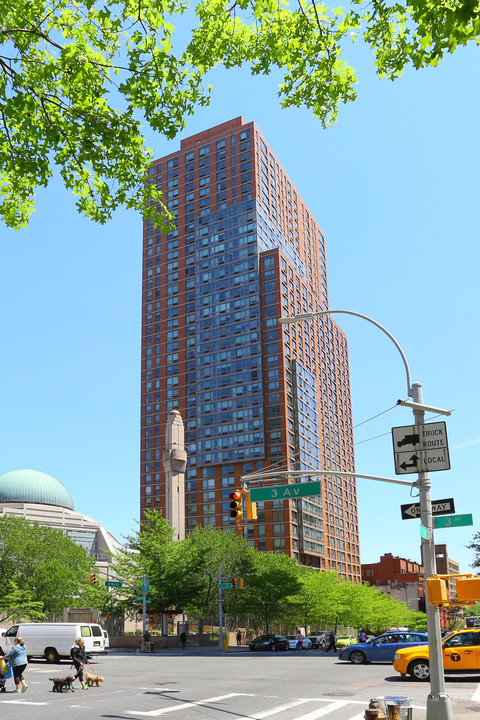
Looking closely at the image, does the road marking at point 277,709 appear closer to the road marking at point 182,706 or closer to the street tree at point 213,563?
the road marking at point 182,706

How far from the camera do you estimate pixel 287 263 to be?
121 m

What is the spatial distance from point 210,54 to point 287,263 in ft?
368

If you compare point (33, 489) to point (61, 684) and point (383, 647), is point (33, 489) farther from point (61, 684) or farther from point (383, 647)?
point (61, 684)

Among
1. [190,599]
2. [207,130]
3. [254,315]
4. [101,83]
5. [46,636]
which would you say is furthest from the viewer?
[207,130]

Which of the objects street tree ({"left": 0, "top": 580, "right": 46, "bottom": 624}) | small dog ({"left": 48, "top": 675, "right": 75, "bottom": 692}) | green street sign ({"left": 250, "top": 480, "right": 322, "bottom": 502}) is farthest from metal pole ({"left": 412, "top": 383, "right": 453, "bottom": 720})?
street tree ({"left": 0, "top": 580, "right": 46, "bottom": 624})

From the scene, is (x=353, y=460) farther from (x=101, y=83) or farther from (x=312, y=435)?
(x=101, y=83)

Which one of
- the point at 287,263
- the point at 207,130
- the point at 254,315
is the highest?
the point at 207,130

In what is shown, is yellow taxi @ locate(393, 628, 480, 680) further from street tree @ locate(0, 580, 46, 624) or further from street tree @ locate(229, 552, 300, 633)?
street tree @ locate(0, 580, 46, 624)

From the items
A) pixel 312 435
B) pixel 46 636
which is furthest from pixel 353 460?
pixel 46 636

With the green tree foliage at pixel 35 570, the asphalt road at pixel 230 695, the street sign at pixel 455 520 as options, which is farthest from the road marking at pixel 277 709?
the green tree foliage at pixel 35 570

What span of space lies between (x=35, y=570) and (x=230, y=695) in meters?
50.5

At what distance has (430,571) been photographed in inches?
539

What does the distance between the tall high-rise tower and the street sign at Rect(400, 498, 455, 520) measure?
8649 centimetres

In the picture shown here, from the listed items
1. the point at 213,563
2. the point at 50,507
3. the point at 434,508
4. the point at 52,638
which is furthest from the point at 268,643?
the point at 50,507
